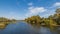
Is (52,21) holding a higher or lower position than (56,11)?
lower

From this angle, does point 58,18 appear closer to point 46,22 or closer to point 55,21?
point 55,21

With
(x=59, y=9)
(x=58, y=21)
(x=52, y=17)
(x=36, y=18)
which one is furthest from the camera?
(x=36, y=18)

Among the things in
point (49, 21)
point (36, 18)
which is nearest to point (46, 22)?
point (49, 21)

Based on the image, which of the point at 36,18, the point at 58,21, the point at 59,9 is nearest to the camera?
the point at 58,21

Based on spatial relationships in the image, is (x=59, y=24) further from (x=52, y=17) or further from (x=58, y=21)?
(x=52, y=17)

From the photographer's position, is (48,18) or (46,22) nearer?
(46,22)

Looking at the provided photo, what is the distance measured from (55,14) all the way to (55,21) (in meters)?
2.06

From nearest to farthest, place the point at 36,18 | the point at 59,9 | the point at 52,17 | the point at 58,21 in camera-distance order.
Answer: the point at 58,21, the point at 59,9, the point at 52,17, the point at 36,18

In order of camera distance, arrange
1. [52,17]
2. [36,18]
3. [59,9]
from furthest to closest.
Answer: [36,18] < [52,17] < [59,9]

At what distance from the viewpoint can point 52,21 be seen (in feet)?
70.0

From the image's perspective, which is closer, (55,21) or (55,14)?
(55,21)

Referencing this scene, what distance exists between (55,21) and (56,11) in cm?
217

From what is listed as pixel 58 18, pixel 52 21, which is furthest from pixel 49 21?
pixel 58 18

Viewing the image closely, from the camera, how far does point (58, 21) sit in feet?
66.2
